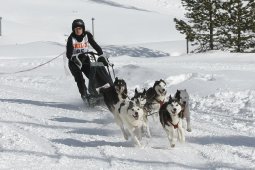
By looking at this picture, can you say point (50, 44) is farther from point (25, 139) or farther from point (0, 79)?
point (25, 139)

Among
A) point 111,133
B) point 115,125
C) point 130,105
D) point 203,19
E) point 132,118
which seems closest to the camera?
point 132,118

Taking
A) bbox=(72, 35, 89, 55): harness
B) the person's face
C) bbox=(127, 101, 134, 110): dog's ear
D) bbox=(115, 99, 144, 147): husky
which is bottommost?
bbox=(115, 99, 144, 147): husky

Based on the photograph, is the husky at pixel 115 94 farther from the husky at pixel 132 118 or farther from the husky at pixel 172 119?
the husky at pixel 172 119

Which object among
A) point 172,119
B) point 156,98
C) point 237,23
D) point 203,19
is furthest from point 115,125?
point 203,19

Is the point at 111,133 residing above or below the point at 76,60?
below

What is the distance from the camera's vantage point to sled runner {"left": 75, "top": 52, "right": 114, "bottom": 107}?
10.0 m

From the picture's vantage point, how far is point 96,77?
33.7ft

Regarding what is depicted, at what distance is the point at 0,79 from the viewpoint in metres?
14.9

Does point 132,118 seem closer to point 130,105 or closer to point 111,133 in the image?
point 130,105

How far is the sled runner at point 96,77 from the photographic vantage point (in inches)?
396

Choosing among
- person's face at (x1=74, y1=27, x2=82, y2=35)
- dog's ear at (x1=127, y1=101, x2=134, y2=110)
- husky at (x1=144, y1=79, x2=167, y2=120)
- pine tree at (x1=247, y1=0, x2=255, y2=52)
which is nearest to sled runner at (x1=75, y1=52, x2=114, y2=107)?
person's face at (x1=74, y1=27, x2=82, y2=35)

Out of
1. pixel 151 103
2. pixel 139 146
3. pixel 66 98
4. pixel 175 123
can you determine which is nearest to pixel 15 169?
pixel 139 146

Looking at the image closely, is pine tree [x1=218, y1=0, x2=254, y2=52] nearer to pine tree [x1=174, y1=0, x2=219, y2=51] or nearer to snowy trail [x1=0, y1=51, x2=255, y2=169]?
pine tree [x1=174, y1=0, x2=219, y2=51]

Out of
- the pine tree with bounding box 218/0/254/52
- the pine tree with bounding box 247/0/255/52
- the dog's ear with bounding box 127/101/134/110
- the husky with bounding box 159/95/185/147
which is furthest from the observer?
the pine tree with bounding box 218/0/254/52
